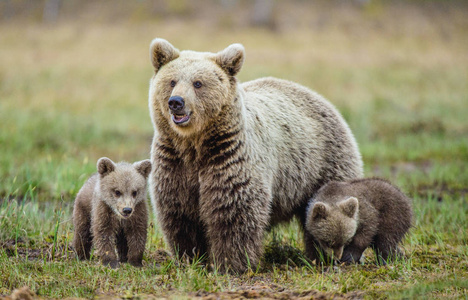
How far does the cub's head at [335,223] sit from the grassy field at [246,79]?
312 millimetres

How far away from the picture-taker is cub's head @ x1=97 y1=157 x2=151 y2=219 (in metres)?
5.66

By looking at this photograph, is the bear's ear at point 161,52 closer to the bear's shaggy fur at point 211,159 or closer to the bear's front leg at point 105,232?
the bear's shaggy fur at point 211,159

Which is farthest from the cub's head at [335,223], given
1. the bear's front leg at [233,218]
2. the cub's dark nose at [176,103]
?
the cub's dark nose at [176,103]

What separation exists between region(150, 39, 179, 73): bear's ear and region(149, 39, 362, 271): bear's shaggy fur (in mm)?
11

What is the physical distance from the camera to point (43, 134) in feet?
47.4

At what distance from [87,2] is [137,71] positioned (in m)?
24.5

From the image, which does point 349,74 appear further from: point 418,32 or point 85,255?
point 85,255

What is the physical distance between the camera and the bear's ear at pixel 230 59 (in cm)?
584

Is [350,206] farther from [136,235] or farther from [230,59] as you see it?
[136,235]

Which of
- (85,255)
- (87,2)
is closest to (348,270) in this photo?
(85,255)

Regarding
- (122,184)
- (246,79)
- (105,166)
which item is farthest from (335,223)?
(246,79)

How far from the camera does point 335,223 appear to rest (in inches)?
228

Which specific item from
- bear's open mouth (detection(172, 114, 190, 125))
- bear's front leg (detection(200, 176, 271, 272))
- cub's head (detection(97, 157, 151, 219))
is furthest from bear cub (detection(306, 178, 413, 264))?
cub's head (detection(97, 157, 151, 219))

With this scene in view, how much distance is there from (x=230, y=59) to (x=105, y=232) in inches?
90.4
